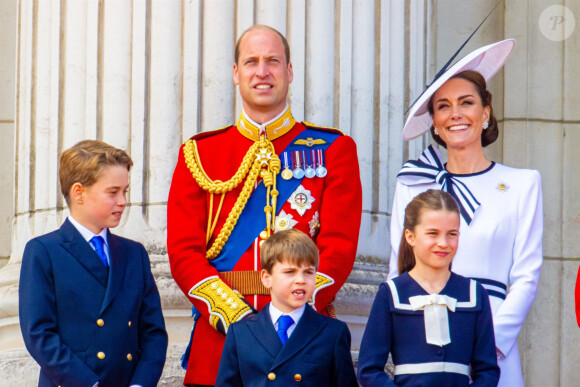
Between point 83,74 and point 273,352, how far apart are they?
2252 mm

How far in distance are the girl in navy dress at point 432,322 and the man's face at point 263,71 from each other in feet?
2.88

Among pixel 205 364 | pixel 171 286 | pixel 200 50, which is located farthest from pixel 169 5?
pixel 205 364

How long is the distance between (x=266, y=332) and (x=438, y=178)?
98cm

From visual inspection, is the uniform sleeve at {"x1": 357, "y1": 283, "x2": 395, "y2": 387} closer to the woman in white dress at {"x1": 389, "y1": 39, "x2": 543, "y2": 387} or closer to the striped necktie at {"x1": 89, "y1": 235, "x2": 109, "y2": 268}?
the woman in white dress at {"x1": 389, "y1": 39, "x2": 543, "y2": 387}

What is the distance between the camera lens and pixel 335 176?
16.0 feet

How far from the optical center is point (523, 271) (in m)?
4.59

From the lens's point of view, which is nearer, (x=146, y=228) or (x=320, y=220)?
(x=320, y=220)

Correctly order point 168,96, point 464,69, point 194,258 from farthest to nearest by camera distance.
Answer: point 168,96 → point 464,69 → point 194,258

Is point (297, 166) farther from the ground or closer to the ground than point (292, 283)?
farther from the ground

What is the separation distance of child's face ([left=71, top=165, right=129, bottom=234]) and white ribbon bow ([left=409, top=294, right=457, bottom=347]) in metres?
1.13

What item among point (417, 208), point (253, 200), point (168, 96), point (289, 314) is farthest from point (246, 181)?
point (168, 96)

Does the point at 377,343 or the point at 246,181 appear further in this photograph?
the point at 246,181

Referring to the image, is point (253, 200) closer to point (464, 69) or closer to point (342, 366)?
point (342, 366)

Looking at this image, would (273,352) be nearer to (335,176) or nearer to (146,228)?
(335,176)
